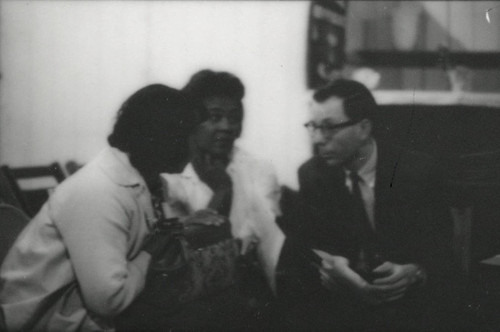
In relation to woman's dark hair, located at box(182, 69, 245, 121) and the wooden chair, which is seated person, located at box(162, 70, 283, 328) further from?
the wooden chair

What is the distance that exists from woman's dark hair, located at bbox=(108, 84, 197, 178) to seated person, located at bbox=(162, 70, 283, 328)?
3.5 inches

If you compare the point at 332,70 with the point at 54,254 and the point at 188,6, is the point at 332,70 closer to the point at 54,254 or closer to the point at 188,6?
the point at 188,6

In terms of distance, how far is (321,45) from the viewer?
6.86 ft

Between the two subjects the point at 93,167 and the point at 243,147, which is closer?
the point at 93,167

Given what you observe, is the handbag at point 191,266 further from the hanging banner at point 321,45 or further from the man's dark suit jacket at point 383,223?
the hanging banner at point 321,45

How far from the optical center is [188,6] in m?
2.09

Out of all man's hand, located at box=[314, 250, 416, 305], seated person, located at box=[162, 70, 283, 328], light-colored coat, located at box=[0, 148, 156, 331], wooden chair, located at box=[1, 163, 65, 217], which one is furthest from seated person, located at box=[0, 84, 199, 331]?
man's hand, located at box=[314, 250, 416, 305]

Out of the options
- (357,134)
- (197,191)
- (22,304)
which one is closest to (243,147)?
(197,191)

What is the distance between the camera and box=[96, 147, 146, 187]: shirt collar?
1.83 metres

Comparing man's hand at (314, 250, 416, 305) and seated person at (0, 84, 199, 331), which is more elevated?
seated person at (0, 84, 199, 331)

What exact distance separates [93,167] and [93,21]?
0.55 meters

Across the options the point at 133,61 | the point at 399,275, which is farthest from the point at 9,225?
the point at 399,275

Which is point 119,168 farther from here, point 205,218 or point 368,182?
point 368,182

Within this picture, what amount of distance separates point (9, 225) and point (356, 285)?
1.15m
